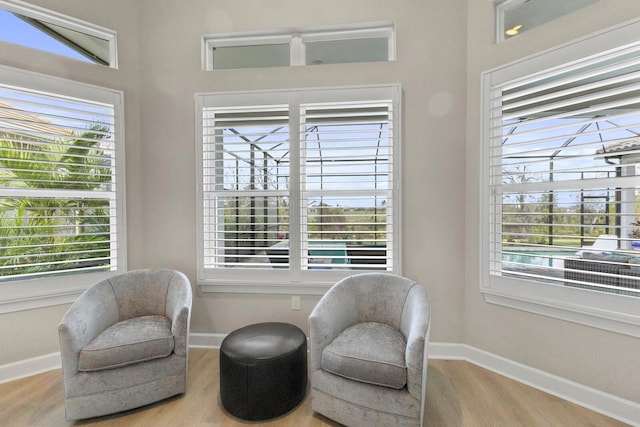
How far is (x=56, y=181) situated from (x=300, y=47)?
2415 mm

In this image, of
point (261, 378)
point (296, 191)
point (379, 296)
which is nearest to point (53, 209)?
point (296, 191)

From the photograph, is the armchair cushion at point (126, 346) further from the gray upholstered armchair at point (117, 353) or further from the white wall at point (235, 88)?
the white wall at point (235, 88)

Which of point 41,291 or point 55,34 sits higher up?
point 55,34

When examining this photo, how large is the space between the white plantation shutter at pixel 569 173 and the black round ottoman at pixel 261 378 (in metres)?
1.75

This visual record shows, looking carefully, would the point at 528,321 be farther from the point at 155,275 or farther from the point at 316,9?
the point at 316,9

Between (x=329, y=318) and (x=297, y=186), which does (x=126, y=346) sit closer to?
(x=329, y=318)

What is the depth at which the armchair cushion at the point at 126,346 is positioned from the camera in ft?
5.85

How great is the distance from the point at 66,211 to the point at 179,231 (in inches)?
35.6

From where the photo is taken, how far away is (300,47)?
8.99 feet

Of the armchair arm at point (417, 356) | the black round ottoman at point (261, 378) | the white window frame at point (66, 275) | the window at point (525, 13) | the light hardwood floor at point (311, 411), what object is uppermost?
the window at point (525, 13)

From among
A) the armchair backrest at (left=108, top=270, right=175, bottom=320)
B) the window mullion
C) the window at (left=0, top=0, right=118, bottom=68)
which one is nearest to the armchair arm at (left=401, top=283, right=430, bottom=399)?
the window mullion


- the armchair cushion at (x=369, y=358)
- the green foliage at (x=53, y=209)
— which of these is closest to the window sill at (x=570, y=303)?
the armchair cushion at (x=369, y=358)

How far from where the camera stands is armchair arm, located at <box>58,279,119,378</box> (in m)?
1.76

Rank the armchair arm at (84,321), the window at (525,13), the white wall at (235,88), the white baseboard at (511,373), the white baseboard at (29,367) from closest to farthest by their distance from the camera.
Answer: the armchair arm at (84,321) → the white baseboard at (511,373) → the window at (525,13) → the white baseboard at (29,367) → the white wall at (235,88)
